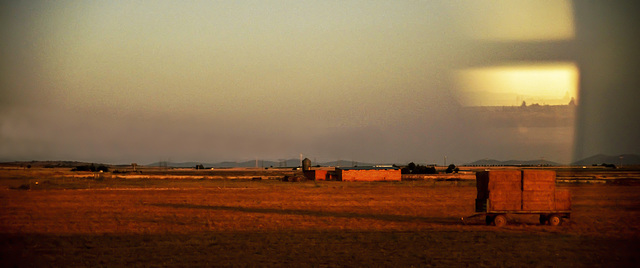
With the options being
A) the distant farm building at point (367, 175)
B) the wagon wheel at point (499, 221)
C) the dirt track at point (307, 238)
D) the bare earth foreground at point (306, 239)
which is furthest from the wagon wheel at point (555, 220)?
the distant farm building at point (367, 175)

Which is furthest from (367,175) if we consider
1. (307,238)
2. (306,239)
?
(306,239)

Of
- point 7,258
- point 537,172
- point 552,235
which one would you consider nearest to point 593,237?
point 552,235

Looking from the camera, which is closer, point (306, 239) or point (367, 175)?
point (306, 239)

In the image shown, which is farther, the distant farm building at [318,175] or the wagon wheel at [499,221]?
the distant farm building at [318,175]

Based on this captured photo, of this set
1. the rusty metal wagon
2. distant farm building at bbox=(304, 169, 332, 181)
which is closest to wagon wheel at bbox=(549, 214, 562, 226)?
the rusty metal wagon

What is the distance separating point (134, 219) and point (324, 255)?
46.6 feet

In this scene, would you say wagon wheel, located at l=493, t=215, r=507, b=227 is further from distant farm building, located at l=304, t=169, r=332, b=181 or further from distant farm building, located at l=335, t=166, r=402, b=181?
distant farm building, located at l=304, t=169, r=332, b=181

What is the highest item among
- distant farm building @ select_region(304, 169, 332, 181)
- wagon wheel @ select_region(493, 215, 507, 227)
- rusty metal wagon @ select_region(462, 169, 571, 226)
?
rusty metal wagon @ select_region(462, 169, 571, 226)

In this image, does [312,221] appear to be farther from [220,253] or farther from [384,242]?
[220,253]

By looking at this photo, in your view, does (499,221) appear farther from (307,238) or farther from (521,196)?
(307,238)

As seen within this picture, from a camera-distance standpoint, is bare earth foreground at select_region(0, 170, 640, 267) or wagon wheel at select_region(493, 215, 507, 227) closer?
bare earth foreground at select_region(0, 170, 640, 267)

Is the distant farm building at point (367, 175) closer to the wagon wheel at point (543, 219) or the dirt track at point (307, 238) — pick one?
the dirt track at point (307, 238)

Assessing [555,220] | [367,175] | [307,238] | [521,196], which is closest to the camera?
[307,238]

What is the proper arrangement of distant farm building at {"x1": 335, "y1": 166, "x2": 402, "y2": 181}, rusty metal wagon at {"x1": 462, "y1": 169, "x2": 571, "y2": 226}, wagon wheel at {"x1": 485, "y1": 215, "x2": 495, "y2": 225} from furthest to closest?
distant farm building at {"x1": 335, "y1": 166, "x2": 402, "y2": 181} → wagon wheel at {"x1": 485, "y1": 215, "x2": 495, "y2": 225} → rusty metal wagon at {"x1": 462, "y1": 169, "x2": 571, "y2": 226}
